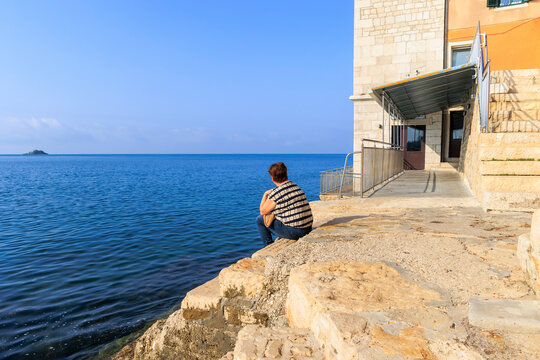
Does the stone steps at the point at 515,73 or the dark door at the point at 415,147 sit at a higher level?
the stone steps at the point at 515,73

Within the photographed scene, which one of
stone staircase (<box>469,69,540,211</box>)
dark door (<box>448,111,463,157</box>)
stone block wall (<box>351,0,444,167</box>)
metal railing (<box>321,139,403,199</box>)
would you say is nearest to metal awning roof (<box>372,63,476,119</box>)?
dark door (<box>448,111,463,157</box>)

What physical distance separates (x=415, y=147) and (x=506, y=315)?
17.6 m

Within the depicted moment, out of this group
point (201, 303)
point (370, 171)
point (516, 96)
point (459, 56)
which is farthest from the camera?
point (459, 56)

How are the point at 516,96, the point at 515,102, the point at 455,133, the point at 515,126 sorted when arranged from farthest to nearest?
the point at 455,133 → the point at 516,96 → the point at 515,102 → the point at 515,126

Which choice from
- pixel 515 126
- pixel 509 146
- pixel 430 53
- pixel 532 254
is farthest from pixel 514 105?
pixel 430 53

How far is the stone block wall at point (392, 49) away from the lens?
1644cm

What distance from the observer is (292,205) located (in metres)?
4.55

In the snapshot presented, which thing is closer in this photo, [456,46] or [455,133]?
[456,46]

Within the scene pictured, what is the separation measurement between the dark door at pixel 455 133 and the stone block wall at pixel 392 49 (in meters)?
0.77

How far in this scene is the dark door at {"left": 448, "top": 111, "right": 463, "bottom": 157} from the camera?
17312 millimetres

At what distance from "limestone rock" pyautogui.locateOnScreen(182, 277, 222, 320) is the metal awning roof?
931 centimetres

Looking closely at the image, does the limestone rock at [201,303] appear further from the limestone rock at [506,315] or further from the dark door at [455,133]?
the dark door at [455,133]

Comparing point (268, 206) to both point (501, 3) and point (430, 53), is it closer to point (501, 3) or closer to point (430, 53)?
point (430, 53)

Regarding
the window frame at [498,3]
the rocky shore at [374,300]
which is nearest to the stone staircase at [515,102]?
the rocky shore at [374,300]
